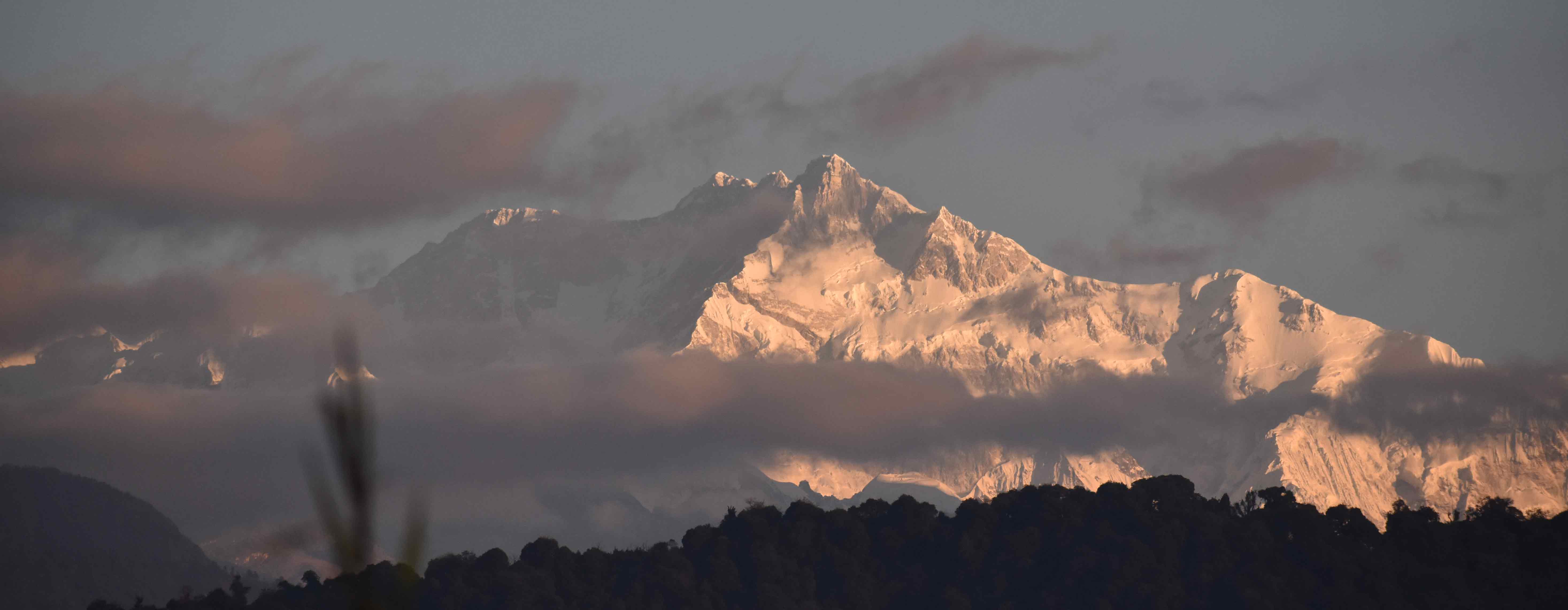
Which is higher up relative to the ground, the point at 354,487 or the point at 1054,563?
the point at 1054,563

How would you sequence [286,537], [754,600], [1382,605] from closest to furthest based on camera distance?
[286,537] < [1382,605] < [754,600]

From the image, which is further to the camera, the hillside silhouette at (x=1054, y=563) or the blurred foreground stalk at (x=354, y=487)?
the hillside silhouette at (x=1054, y=563)

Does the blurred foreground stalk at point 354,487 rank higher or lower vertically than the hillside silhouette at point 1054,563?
lower

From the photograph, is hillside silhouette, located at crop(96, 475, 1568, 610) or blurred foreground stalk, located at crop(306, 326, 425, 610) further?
hillside silhouette, located at crop(96, 475, 1568, 610)

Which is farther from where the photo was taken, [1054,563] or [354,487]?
[1054,563]

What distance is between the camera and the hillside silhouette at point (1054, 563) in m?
148

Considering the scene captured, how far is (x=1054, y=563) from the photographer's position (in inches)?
6299

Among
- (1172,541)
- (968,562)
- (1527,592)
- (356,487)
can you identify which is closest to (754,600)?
(968,562)

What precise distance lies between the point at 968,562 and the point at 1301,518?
30.6 m

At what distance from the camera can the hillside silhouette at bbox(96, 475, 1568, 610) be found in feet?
484

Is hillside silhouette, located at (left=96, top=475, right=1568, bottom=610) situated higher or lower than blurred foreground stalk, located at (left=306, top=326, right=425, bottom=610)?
higher

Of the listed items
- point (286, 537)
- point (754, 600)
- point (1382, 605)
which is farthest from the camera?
point (754, 600)

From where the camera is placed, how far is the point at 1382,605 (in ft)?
474

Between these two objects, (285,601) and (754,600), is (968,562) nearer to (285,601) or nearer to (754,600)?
(754,600)
